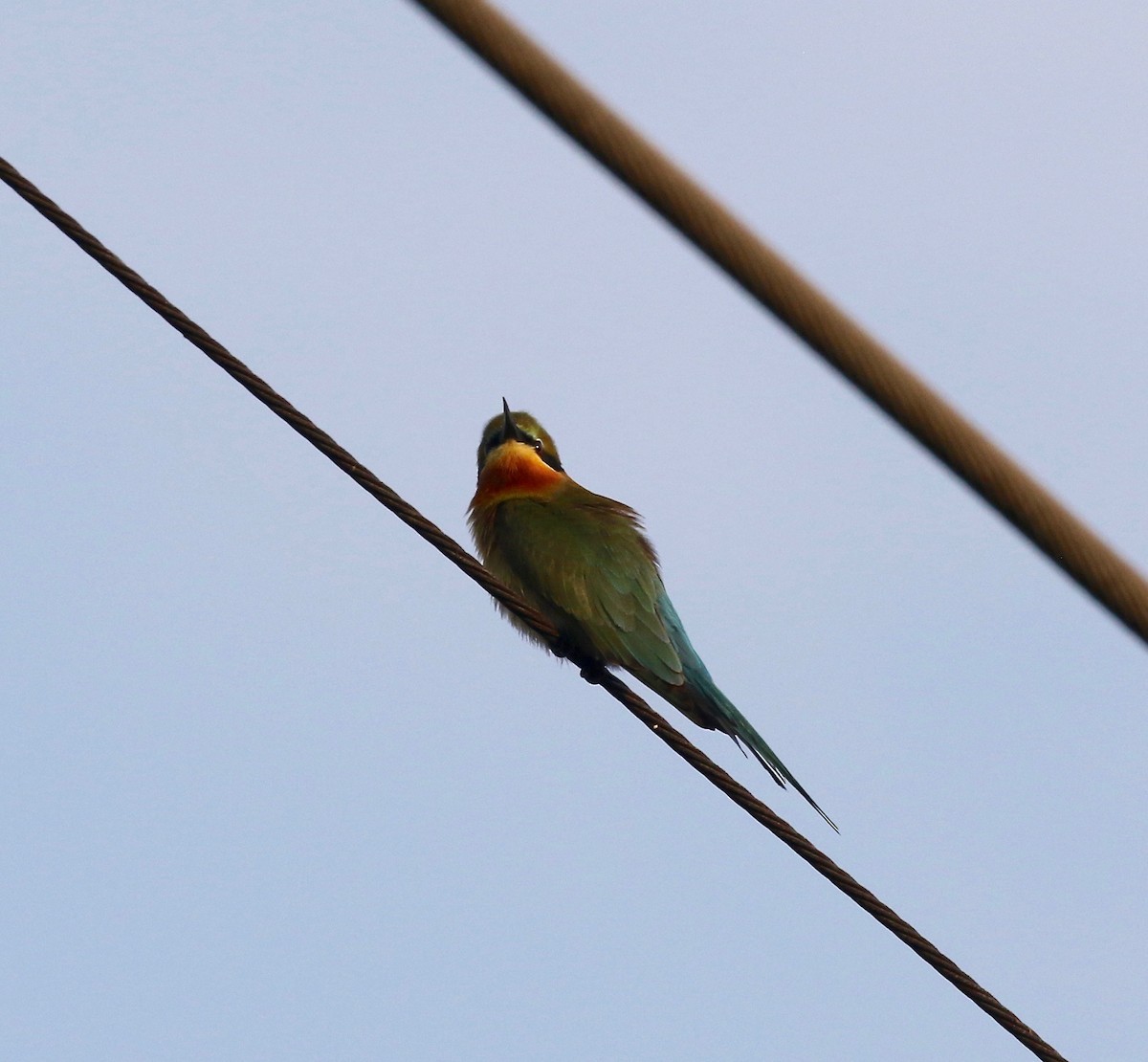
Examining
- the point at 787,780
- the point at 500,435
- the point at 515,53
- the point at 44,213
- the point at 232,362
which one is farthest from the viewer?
the point at 500,435

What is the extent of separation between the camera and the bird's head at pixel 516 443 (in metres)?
5.75

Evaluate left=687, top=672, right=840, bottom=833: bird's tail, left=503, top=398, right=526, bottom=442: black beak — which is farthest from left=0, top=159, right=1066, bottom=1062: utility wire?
left=503, top=398, right=526, bottom=442: black beak

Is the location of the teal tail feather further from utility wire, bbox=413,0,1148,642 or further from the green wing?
utility wire, bbox=413,0,1148,642

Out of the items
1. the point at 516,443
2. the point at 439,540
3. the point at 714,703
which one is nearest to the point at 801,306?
the point at 439,540

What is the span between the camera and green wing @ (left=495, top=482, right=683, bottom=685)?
483 cm

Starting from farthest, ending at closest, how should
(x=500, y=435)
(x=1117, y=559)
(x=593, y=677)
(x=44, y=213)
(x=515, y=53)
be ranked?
1. (x=500, y=435)
2. (x=593, y=677)
3. (x=44, y=213)
4. (x=1117, y=559)
5. (x=515, y=53)

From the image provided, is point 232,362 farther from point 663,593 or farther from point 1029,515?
point 663,593

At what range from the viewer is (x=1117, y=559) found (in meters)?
2.05

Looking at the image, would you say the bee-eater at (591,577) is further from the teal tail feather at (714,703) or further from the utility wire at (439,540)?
the utility wire at (439,540)

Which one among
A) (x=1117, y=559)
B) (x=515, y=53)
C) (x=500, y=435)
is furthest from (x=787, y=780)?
(x=515, y=53)

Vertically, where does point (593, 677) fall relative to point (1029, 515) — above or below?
above

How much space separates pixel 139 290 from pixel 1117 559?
1.59m

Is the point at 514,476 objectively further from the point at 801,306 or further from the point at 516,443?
the point at 801,306

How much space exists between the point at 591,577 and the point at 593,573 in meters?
0.02
